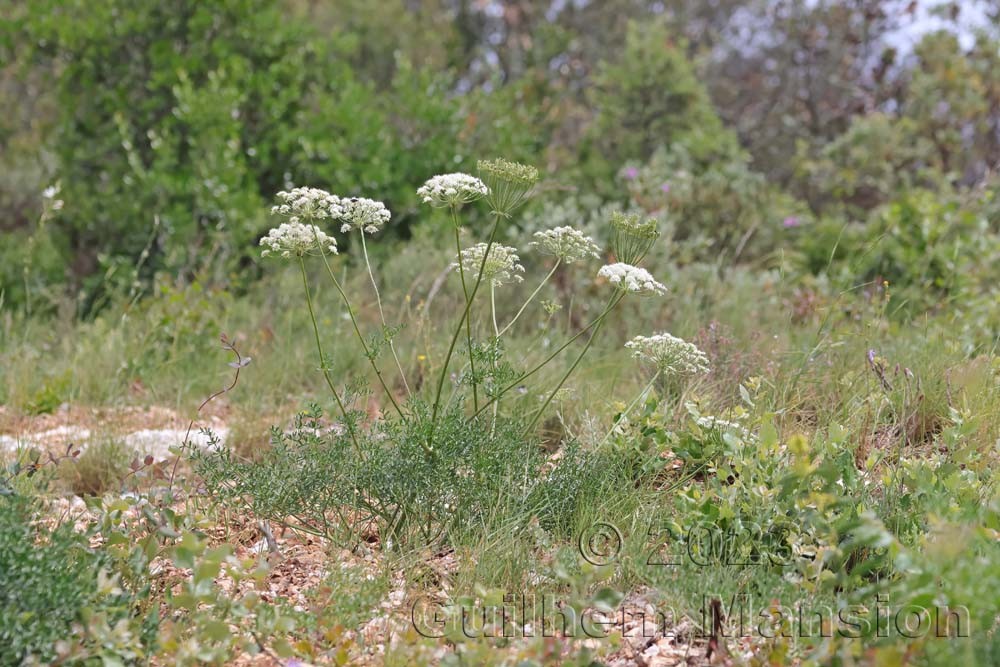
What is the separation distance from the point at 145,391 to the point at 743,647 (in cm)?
326

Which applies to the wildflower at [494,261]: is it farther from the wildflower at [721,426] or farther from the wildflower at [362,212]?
the wildflower at [721,426]

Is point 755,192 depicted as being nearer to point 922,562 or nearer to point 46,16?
point 46,16

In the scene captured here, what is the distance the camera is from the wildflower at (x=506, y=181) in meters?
2.53

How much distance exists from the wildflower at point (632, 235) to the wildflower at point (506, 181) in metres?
0.28

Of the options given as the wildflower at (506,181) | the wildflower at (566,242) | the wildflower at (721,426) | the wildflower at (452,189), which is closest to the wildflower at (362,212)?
the wildflower at (452,189)

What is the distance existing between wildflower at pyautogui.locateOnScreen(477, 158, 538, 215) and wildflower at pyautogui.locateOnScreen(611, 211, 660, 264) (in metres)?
0.28

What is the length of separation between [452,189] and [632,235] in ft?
1.80

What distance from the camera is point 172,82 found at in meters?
6.85

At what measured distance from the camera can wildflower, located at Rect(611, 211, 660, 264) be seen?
2.67 metres

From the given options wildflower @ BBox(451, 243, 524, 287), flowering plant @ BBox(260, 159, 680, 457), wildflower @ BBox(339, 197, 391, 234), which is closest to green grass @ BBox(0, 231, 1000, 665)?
flowering plant @ BBox(260, 159, 680, 457)

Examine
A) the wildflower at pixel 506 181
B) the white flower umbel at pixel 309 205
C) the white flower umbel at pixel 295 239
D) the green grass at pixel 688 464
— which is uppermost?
the wildflower at pixel 506 181

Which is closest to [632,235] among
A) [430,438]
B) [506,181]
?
[506,181]

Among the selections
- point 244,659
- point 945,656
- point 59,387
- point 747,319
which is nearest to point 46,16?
point 59,387

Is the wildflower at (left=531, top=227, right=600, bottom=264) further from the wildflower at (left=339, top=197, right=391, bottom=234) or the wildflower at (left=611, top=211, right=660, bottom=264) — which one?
the wildflower at (left=339, top=197, right=391, bottom=234)
